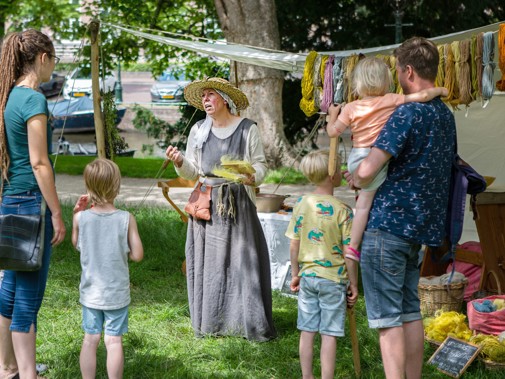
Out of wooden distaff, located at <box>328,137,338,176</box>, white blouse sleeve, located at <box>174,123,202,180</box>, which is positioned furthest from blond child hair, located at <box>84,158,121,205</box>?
white blouse sleeve, located at <box>174,123,202,180</box>

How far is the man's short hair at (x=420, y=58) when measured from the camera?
348 cm

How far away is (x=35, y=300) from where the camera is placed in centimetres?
401

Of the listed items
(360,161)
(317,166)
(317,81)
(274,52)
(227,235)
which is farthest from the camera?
(274,52)

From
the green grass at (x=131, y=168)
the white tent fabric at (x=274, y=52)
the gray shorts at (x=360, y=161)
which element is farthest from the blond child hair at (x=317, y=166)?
the green grass at (x=131, y=168)

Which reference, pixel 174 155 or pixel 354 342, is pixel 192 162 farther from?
pixel 354 342

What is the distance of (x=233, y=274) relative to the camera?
5.21 m

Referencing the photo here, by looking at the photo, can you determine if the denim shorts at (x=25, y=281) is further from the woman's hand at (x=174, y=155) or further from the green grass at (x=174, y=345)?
the woman's hand at (x=174, y=155)

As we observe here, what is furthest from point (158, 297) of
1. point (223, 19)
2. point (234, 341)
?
point (223, 19)

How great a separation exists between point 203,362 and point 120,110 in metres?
18.4

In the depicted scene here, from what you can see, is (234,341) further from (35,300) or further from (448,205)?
(448,205)

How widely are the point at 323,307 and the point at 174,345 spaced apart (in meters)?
1.25

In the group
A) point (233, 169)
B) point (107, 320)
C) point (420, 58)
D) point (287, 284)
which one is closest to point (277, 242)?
point (287, 284)

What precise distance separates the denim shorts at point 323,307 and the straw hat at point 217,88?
1446 mm

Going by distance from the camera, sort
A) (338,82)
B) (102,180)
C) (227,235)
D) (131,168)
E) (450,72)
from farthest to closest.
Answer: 1. (131,168)
2. (338,82)
3. (227,235)
4. (450,72)
5. (102,180)
